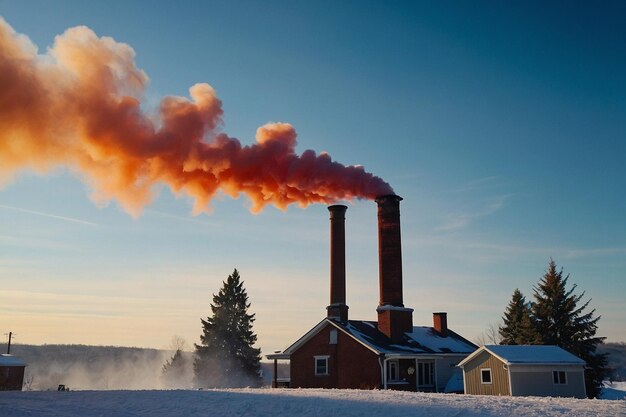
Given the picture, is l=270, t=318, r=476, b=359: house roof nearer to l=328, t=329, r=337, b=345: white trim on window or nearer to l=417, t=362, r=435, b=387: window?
l=328, t=329, r=337, b=345: white trim on window

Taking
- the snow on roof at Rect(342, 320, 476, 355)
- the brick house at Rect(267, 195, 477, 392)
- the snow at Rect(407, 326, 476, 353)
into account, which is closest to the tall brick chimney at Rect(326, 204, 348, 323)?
the brick house at Rect(267, 195, 477, 392)

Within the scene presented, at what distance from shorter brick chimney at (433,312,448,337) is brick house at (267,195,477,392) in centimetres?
7

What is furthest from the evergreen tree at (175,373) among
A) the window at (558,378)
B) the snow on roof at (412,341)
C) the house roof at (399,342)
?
the window at (558,378)

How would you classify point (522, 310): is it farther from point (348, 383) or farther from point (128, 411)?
point (128, 411)

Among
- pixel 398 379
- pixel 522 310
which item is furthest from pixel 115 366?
pixel 398 379

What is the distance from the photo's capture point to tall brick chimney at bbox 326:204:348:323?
1631 inches

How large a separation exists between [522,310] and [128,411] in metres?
44.5

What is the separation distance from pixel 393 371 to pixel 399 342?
8.76ft

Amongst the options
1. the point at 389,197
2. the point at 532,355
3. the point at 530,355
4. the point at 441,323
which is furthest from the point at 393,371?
the point at 389,197

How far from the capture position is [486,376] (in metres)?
33.2

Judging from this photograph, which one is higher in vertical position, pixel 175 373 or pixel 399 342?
pixel 399 342

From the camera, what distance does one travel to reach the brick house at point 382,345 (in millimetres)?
35906

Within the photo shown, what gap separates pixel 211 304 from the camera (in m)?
64.1

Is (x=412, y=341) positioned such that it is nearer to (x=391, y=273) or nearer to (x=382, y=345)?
(x=382, y=345)
